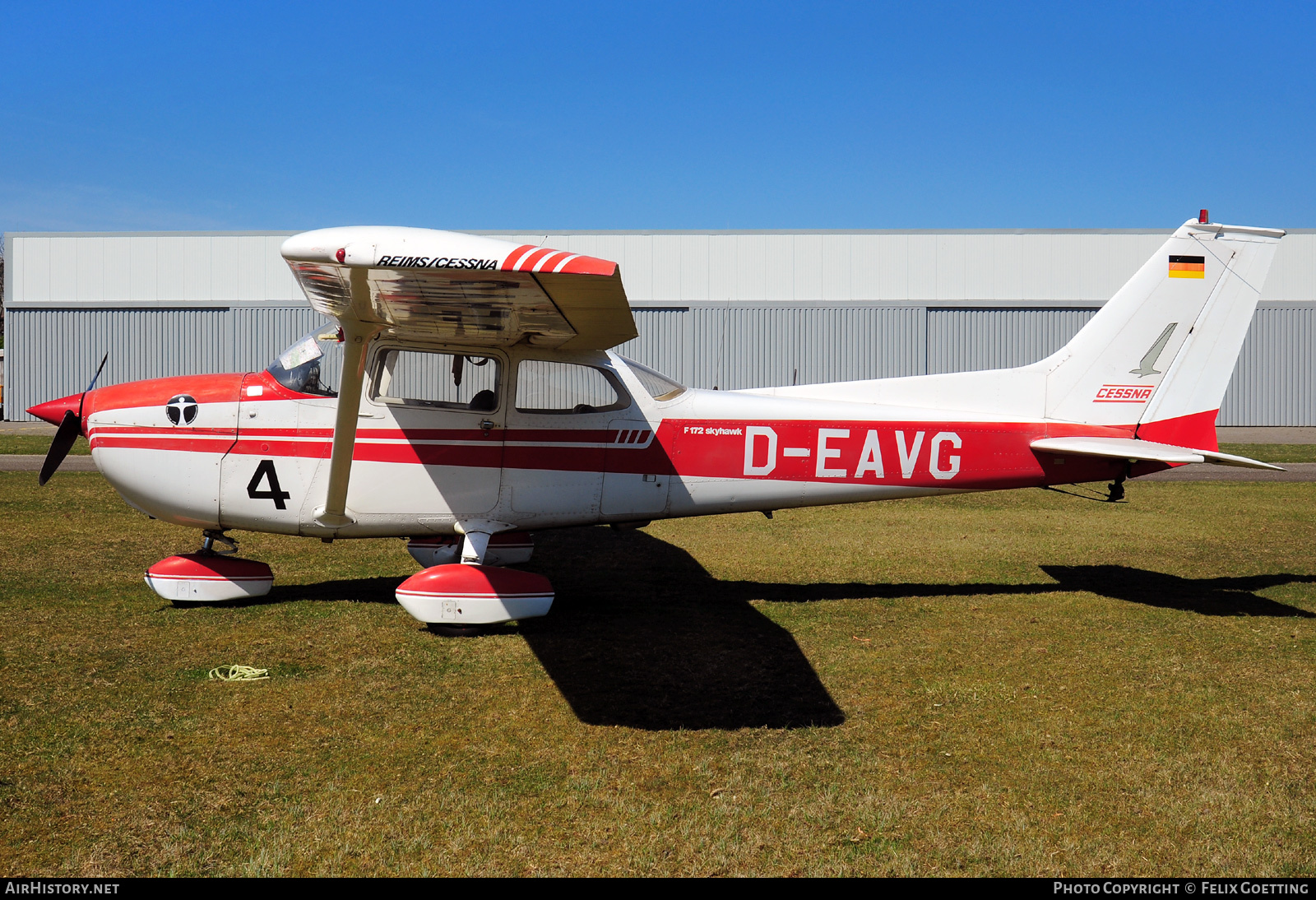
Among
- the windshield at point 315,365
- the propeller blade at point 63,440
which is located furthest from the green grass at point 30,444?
the windshield at point 315,365

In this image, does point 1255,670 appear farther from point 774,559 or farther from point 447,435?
point 447,435

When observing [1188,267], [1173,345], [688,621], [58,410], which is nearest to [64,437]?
[58,410]

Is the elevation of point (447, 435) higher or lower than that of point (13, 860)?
higher

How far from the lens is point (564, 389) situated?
6.81 metres

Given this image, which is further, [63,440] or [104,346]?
[104,346]

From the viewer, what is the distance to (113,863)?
3.21 m

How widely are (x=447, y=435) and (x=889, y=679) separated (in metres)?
3.50

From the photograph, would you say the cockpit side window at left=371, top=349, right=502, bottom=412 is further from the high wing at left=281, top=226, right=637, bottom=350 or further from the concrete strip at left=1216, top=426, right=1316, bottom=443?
the concrete strip at left=1216, top=426, right=1316, bottom=443

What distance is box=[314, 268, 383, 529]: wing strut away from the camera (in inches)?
234

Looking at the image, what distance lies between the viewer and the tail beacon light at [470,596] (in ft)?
20.1

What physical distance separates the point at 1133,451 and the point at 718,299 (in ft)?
71.4

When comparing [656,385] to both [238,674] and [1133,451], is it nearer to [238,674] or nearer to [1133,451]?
[238,674]
